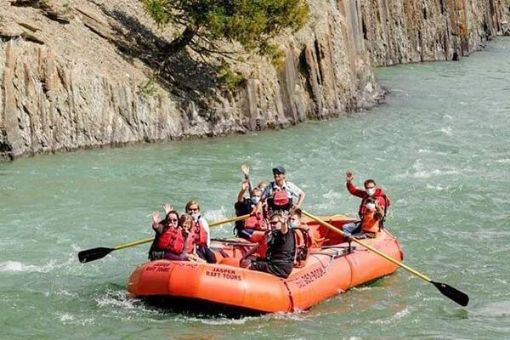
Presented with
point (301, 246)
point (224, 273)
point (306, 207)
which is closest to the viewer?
point (224, 273)

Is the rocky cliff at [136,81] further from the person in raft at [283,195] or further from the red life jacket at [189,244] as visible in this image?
the red life jacket at [189,244]

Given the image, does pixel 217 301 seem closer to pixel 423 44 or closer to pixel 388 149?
pixel 388 149

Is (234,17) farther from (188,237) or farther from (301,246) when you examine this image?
(188,237)

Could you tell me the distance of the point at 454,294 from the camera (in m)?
14.6

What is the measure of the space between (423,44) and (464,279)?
116 feet

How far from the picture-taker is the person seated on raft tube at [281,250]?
14414mm

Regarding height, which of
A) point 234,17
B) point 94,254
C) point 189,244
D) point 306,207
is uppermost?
point 234,17

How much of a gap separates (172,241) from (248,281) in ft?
5.23

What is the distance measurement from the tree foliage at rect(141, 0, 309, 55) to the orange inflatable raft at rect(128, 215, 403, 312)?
1281cm

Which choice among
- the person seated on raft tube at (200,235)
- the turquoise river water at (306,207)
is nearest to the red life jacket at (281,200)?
the person seated on raft tube at (200,235)

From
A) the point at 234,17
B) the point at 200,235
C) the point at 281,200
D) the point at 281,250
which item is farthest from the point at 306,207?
the point at 234,17

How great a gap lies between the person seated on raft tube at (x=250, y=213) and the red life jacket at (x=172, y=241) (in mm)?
2421

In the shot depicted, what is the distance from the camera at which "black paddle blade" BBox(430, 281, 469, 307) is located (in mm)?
14484

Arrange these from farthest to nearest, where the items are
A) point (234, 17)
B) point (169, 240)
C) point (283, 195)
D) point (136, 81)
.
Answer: point (234, 17) → point (136, 81) → point (283, 195) → point (169, 240)
